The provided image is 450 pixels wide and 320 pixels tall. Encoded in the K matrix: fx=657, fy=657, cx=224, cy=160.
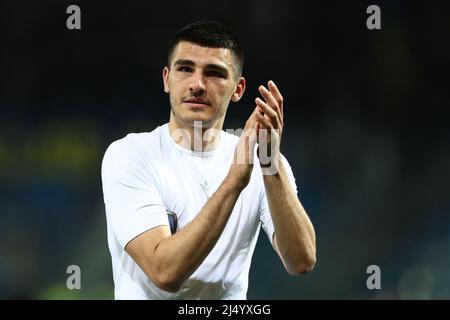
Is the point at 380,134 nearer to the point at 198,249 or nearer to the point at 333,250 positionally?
the point at 333,250

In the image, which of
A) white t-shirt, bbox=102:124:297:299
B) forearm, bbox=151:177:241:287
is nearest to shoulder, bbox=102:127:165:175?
white t-shirt, bbox=102:124:297:299

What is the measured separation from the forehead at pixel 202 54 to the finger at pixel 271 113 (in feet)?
1.07

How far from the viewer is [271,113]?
2068mm

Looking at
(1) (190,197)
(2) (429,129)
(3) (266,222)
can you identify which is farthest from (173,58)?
(2) (429,129)

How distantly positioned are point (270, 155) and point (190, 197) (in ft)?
1.11

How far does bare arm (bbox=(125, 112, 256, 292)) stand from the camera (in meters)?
1.94

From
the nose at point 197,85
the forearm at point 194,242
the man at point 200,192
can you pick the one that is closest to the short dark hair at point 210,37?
the man at point 200,192

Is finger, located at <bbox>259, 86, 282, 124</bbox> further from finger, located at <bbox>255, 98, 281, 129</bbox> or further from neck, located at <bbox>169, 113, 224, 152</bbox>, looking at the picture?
neck, located at <bbox>169, 113, 224, 152</bbox>

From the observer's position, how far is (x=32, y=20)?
4328mm

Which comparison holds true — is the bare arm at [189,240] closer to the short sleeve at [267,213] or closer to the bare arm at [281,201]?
the bare arm at [281,201]

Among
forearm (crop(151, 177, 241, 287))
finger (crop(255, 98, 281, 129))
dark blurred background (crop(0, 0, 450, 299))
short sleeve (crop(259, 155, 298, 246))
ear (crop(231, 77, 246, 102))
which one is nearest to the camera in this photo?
forearm (crop(151, 177, 241, 287))

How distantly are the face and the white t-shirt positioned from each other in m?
0.14

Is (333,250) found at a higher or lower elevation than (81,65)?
lower

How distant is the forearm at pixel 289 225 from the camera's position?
82.9 inches
